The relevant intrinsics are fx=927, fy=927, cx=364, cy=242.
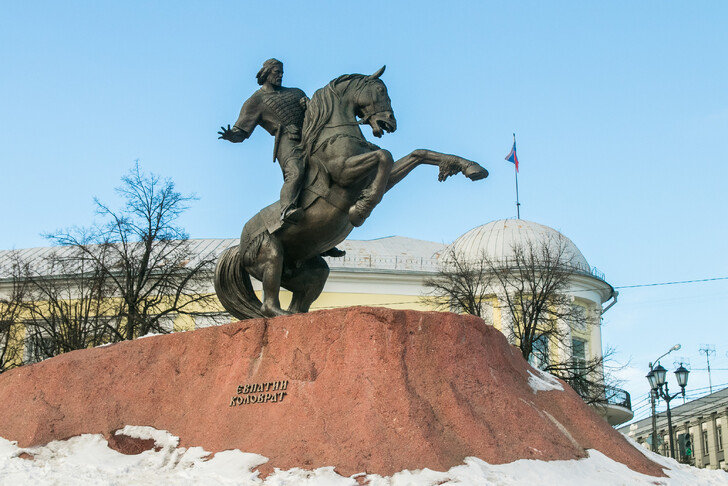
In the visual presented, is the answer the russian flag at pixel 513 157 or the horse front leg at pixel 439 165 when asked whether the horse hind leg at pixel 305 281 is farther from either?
the russian flag at pixel 513 157

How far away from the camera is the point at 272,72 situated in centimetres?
962

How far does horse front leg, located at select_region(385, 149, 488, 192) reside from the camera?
855 cm

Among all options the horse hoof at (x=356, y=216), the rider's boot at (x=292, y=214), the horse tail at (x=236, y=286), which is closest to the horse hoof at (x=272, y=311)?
the horse tail at (x=236, y=286)

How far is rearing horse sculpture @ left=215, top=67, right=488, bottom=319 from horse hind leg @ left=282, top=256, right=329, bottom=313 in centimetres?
19

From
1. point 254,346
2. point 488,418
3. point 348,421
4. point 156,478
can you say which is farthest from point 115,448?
point 488,418

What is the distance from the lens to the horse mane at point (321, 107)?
8.91 meters

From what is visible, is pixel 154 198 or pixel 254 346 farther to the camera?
pixel 154 198

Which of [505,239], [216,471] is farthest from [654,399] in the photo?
[216,471]

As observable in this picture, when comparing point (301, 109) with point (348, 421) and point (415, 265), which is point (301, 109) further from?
point (415, 265)

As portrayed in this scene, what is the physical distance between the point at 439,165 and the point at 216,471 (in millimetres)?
3472

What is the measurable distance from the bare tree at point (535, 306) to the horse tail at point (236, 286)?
46.3 feet

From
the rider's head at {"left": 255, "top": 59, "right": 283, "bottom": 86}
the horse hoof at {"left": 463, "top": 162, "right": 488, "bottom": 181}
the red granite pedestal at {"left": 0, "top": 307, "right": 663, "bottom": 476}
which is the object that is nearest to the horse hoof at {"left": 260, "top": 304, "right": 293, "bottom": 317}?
the red granite pedestal at {"left": 0, "top": 307, "right": 663, "bottom": 476}

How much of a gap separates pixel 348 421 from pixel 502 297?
840 inches

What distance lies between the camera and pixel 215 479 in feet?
22.7
